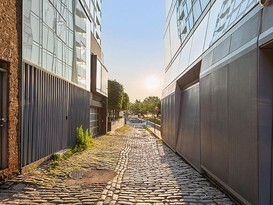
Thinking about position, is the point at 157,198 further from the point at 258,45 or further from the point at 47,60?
the point at 47,60

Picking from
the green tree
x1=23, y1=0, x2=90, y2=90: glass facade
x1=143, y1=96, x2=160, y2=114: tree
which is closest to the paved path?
x1=23, y1=0, x2=90, y2=90: glass facade

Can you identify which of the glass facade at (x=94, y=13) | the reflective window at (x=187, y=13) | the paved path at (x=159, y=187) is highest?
the glass facade at (x=94, y=13)

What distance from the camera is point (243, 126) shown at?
18.4ft

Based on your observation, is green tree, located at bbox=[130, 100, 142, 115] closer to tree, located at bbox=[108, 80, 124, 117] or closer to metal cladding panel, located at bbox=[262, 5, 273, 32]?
tree, located at bbox=[108, 80, 124, 117]

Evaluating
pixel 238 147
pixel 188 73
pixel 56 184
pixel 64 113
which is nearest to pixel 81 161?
pixel 64 113

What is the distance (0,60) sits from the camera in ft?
23.2

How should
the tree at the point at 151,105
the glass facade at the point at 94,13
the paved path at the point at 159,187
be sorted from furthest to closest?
the tree at the point at 151,105 < the glass facade at the point at 94,13 < the paved path at the point at 159,187

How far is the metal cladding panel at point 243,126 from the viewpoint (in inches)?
200

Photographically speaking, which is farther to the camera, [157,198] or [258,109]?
[157,198]

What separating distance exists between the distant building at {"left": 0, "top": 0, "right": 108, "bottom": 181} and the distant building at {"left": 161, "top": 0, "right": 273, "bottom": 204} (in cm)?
484

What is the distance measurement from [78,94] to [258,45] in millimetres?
12013

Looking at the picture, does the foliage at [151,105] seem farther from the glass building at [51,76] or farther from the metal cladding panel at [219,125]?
the metal cladding panel at [219,125]

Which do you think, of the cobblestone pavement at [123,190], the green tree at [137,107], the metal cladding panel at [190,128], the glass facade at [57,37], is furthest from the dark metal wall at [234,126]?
the green tree at [137,107]

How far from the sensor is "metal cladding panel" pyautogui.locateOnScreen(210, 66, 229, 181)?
6.68 m
